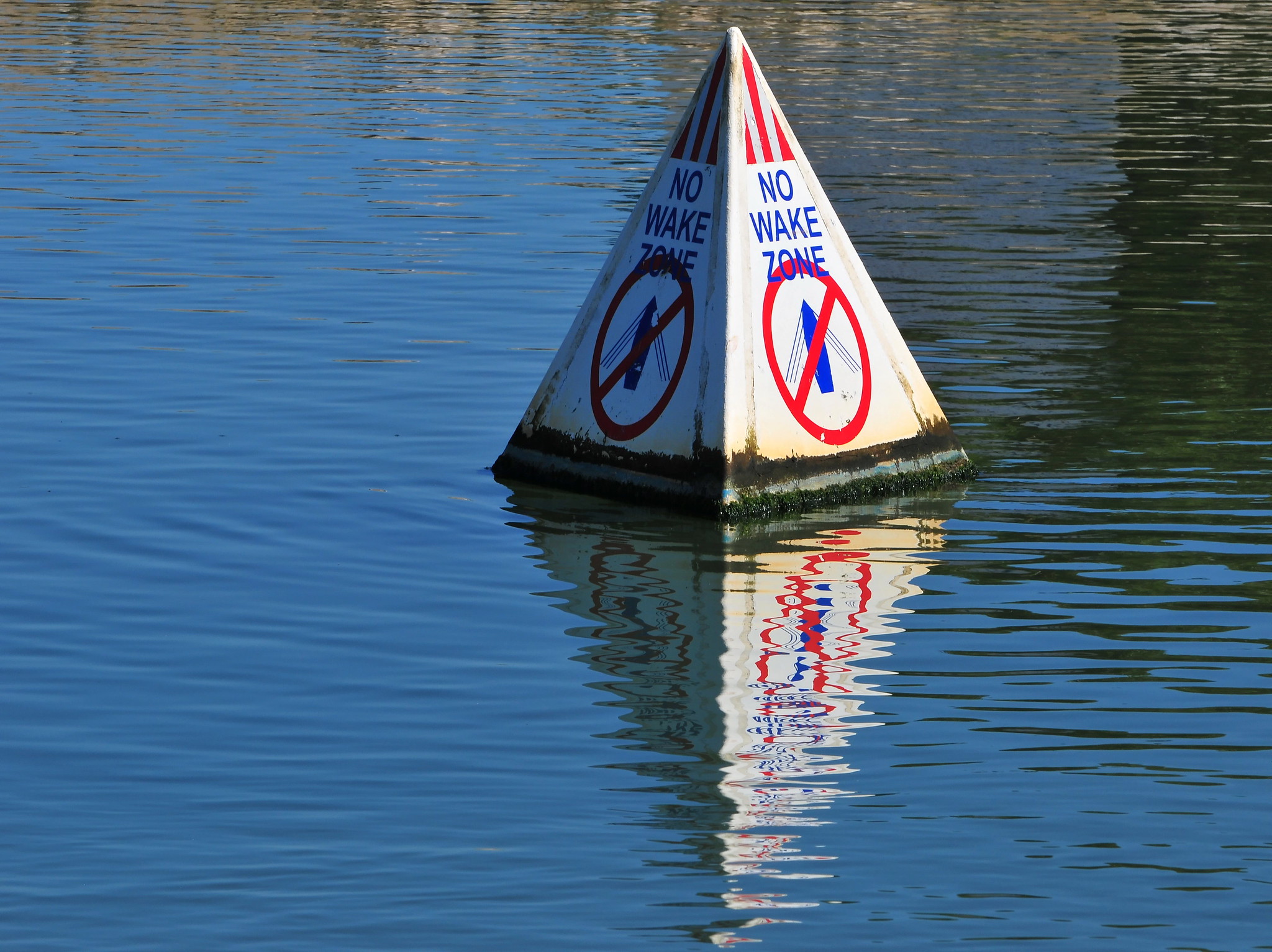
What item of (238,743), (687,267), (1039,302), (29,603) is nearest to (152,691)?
(238,743)

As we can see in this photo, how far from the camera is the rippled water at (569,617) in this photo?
5375 millimetres

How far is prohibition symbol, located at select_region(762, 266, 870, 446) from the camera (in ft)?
31.3

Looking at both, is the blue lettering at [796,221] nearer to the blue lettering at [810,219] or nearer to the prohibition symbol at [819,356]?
the blue lettering at [810,219]

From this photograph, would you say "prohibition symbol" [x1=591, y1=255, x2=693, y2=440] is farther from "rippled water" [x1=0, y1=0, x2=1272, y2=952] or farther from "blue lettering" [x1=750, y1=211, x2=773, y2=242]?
"rippled water" [x1=0, y1=0, x2=1272, y2=952]

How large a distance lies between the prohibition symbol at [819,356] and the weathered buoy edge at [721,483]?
0.26 metres

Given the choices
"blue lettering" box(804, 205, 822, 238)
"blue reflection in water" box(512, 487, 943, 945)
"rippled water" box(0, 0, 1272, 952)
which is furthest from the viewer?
"blue lettering" box(804, 205, 822, 238)

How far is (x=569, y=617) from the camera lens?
7.94m

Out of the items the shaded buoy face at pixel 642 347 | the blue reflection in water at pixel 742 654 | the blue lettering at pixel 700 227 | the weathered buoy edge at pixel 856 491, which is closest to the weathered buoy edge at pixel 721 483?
the weathered buoy edge at pixel 856 491

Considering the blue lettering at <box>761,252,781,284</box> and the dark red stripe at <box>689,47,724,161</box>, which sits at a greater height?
the dark red stripe at <box>689,47,724,161</box>

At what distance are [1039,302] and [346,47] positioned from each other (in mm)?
22788

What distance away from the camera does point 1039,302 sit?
14664mm

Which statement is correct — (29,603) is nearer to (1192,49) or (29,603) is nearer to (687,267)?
(687,267)

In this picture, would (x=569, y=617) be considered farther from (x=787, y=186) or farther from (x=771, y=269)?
(x=787, y=186)

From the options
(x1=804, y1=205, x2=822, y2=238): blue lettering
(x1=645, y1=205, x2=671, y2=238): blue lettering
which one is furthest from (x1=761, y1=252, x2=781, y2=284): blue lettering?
(x1=645, y1=205, x2=671, y2=238): blue lettering
